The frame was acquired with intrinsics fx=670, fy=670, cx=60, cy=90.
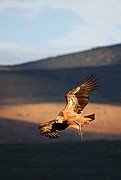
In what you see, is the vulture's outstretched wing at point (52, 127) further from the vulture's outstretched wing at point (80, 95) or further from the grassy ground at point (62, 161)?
the grassy ground at point (62, 161)

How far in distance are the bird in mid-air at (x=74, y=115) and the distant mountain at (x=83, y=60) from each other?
98.3 meters

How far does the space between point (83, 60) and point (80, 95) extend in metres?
105

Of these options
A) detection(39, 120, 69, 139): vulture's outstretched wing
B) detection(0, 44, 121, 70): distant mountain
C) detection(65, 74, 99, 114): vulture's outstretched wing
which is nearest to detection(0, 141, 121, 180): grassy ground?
detection(65, 74, 99, 114): vulture's outstretched wing

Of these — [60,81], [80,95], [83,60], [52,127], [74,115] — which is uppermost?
[83,60]

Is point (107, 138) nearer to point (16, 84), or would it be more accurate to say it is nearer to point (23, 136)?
point (23, 136)

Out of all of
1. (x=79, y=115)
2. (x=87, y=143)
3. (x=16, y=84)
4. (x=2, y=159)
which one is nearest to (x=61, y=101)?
(x=16, y=84)

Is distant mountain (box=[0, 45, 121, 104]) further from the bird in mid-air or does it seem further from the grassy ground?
the bird in mid-air

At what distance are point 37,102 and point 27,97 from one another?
148 inches

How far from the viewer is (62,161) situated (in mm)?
51031

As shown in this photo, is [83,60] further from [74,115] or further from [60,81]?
[74,115]

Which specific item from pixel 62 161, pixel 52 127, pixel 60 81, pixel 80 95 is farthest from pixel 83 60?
pixel 52 127

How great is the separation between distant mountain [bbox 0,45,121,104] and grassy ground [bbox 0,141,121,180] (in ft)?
64.9

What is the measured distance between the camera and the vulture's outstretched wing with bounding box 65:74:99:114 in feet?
28.2

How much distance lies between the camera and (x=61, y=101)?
251 feet
